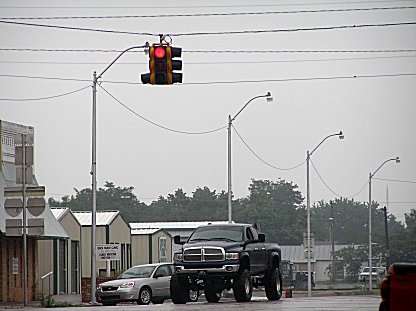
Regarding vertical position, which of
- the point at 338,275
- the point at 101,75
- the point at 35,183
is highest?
the point at 101,75

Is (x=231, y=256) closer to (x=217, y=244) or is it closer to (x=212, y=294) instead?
(x=217, y=244)

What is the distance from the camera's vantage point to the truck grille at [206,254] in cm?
2648

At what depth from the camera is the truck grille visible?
2648cm

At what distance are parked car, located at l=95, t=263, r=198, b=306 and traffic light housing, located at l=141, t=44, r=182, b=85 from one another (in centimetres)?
953

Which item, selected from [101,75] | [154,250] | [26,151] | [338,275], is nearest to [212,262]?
[26,151]

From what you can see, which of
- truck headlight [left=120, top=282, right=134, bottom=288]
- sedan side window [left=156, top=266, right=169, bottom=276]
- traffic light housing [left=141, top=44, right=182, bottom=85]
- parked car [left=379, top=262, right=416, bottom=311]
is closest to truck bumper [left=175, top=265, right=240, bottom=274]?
traffic light housing [left=141, top=44, right=182, bottom=85]

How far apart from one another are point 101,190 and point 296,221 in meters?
27.5

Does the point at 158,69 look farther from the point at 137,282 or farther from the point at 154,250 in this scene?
the point at 154,250

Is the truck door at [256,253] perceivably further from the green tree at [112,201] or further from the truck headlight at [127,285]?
the green tree at [112,201]

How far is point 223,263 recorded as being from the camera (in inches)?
1041

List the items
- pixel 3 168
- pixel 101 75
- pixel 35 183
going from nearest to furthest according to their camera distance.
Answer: pixel 101 75
pixel 3 168
pixel 35 183

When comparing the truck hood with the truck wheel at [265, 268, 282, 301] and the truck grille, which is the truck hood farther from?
the truck wheel at [265, 268, 282, 301]

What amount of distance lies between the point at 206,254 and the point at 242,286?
129 centimetres

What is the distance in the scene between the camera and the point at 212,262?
1041 inches
